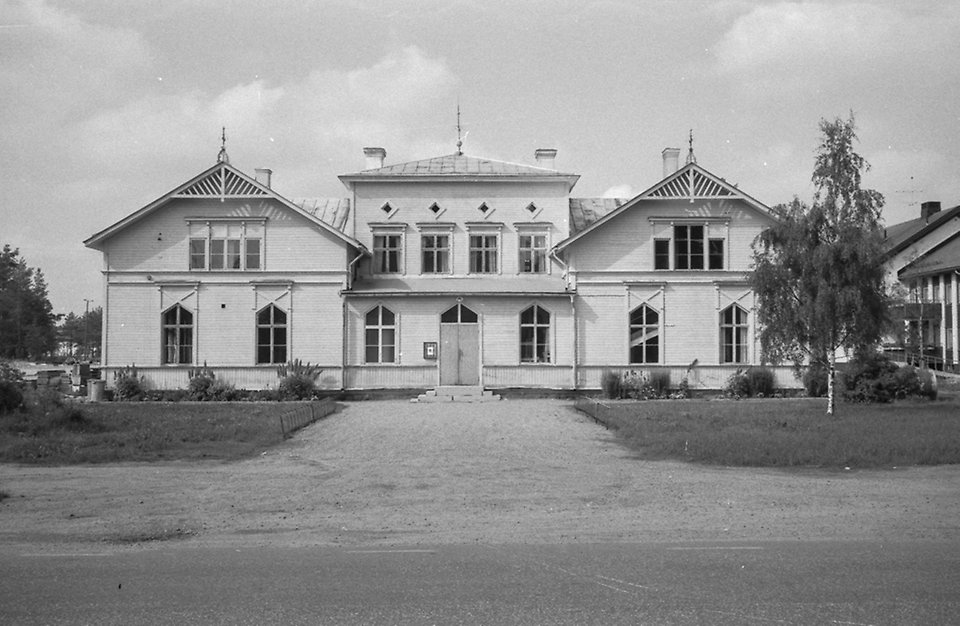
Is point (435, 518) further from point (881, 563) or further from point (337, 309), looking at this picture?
point (337, 309)

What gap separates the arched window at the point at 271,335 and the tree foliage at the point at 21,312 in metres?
45.5

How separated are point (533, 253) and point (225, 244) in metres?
11.2

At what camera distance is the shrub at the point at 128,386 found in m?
29.9

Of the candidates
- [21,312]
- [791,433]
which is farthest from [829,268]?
[21,312]

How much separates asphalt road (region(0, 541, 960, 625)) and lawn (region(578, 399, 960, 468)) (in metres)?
6.54

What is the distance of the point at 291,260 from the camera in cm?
3112

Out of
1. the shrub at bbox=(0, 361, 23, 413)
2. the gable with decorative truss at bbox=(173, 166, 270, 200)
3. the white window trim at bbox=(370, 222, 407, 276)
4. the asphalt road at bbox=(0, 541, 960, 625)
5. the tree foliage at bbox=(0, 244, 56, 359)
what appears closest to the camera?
the asphalt road at bbox=(0, 541, 960, 625)

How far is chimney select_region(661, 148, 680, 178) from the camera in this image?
35.3m

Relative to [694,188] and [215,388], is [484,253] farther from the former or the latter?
[215,388]

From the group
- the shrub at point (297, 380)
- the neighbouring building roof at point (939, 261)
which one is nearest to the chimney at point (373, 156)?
the shrub at point (297, 380)

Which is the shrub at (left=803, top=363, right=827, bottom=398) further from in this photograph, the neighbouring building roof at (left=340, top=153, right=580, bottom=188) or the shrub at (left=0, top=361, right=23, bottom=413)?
the shrub at (left=0, top=361, right=23, bottom=413)

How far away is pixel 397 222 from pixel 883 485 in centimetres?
2243

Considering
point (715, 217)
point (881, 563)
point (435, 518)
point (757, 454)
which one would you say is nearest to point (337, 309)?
point (715, 217)

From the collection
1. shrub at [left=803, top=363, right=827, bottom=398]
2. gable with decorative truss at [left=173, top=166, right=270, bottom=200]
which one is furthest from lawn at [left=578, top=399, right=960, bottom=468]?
gable with decorative truss at [left=173, top=166, right=270, bottom=200]
